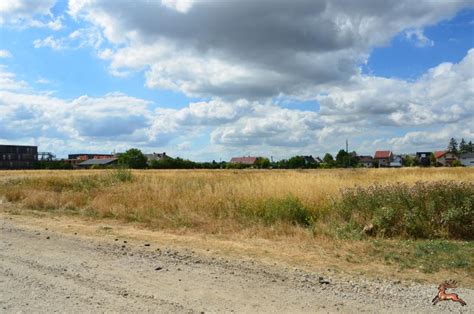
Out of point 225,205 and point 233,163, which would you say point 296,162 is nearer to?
point 233,163

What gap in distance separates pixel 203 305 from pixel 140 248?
387 cm

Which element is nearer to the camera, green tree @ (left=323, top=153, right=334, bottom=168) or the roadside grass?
the roadside grass

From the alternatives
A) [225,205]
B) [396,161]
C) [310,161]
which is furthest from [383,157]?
[225,205]

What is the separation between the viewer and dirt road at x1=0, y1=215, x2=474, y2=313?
4.85 meters

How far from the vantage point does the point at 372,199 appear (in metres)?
10.8

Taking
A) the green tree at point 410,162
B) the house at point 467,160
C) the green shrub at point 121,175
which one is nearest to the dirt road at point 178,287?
the green shrub at point 121,175

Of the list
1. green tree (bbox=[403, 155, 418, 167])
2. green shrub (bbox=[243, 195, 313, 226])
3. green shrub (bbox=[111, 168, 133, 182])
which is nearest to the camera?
green shrub (bbox=[243, 195, 313, 226])

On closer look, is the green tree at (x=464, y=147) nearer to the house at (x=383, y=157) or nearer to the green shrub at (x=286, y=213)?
the house at (x=383, y=157)

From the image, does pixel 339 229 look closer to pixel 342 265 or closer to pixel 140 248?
pixel 342 265

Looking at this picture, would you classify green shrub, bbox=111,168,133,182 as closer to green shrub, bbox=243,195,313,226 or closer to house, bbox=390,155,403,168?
green shrub, bbox=243,195,313,226

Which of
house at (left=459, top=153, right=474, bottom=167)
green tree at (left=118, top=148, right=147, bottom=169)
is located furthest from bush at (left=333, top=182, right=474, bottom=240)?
house at (left=459, top=153, right=474, bottom=167)

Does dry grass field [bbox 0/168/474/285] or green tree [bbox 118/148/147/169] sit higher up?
green tree [bbox 118/148/147/169]

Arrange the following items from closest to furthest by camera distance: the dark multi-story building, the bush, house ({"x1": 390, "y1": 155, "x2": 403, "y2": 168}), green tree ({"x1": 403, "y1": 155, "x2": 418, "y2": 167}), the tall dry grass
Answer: the bush, the tall dry grass, green tree ({"x1": 403, "y1": 155, "x2": 418, "y2": 167}), the dark multi-story building, house ({"x1": 390, "y1": 155, "x2": 403, "y2": 168})

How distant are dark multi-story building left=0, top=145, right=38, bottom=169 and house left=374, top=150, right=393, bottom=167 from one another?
126275mm
